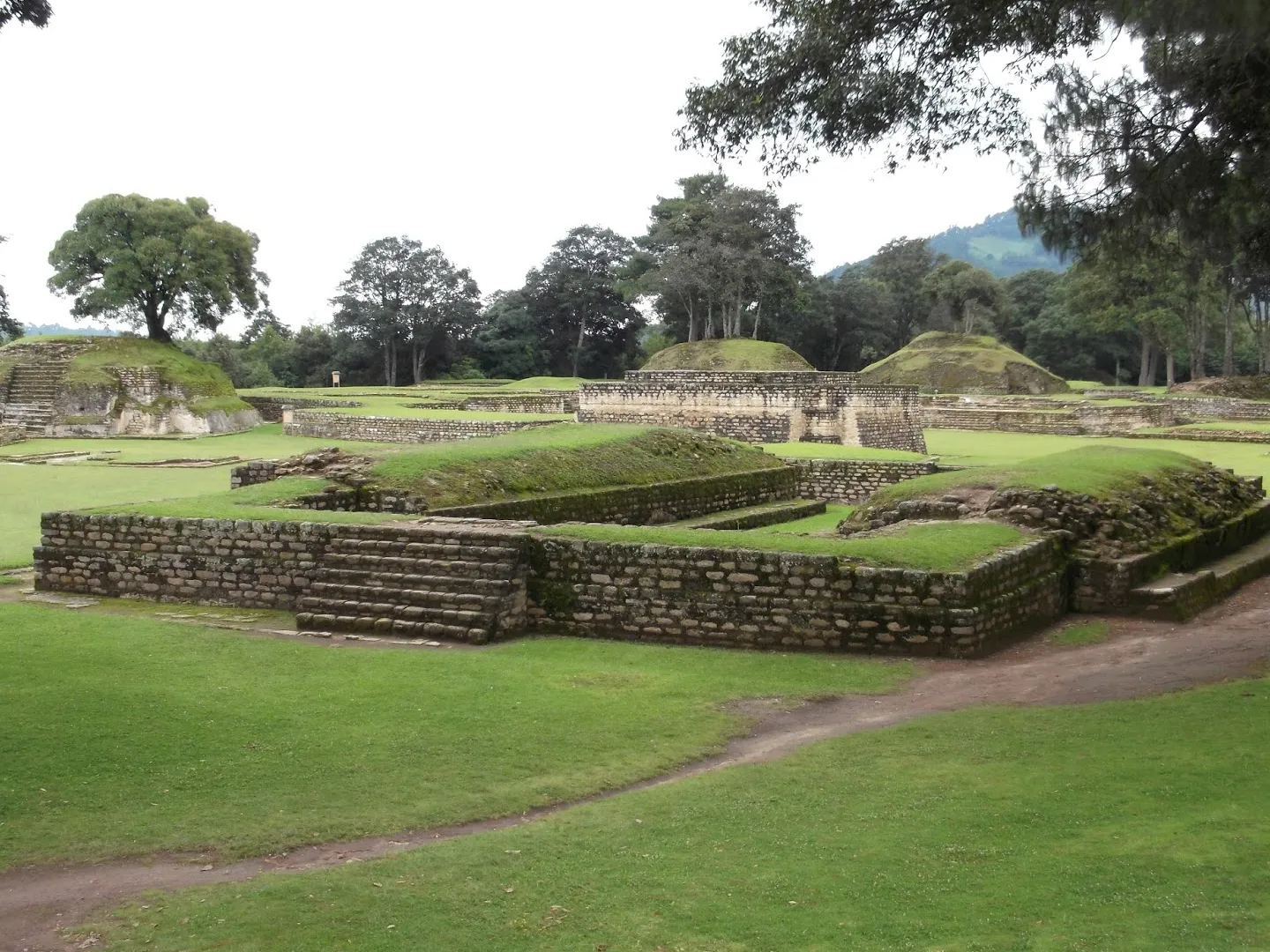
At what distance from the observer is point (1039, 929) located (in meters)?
3.75

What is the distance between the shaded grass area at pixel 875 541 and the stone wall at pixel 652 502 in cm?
355

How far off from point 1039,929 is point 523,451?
494 inches

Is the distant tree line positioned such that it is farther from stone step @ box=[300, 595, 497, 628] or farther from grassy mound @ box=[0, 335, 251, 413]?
stone step @ box=[300, 595, 497, 628]

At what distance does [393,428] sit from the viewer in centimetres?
2812

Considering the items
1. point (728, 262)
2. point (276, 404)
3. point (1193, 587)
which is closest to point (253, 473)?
point (1193, 587)

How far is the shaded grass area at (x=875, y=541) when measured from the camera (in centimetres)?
911

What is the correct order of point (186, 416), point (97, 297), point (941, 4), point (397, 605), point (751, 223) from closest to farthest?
point (941, 4)
point (397, 605)
point (186, 416)
point (97, 297)
point (751, 223)

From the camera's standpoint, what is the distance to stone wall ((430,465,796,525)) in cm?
1402

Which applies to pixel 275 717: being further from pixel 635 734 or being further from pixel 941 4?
pixel 941 4

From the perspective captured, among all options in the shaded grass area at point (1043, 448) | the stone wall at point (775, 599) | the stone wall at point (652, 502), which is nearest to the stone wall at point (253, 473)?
the stone wall at point (652, 502)

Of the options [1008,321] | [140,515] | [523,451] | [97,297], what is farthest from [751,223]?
[140,515]

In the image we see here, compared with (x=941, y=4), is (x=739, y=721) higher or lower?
A: lower

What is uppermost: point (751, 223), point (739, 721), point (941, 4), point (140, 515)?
point (751, 223)

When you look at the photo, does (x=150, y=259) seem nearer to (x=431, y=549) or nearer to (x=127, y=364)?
(x=127, y=364)
